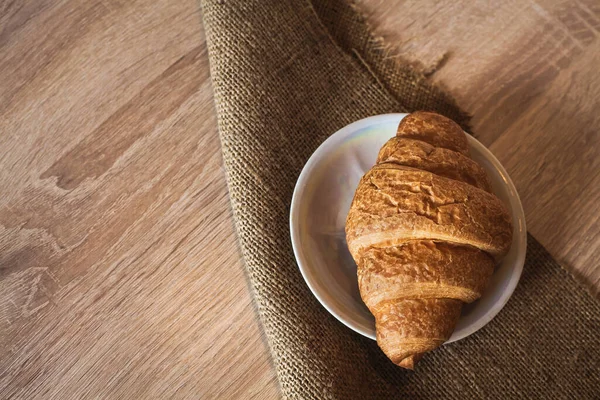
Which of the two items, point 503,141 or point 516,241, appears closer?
point 516,241

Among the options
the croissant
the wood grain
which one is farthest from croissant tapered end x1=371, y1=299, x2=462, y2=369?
the wood grain

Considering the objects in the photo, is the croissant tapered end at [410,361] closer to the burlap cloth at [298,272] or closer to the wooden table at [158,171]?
the burlap cloth at [298,272]

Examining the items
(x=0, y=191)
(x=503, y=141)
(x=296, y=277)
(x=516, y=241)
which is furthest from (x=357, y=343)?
(x=0, y=191)

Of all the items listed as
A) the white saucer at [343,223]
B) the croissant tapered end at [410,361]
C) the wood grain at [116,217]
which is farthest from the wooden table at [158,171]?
the croissant tapered end at [410,361]

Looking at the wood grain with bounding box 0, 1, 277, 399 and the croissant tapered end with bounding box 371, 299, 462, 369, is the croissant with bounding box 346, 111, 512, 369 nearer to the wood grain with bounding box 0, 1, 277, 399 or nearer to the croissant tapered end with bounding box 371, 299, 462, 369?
the croissant tapered end with bounding box 371, 299, 462, 369

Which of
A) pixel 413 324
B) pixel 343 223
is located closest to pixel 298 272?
pixel 343 223

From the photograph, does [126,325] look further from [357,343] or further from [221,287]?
[357,343]
